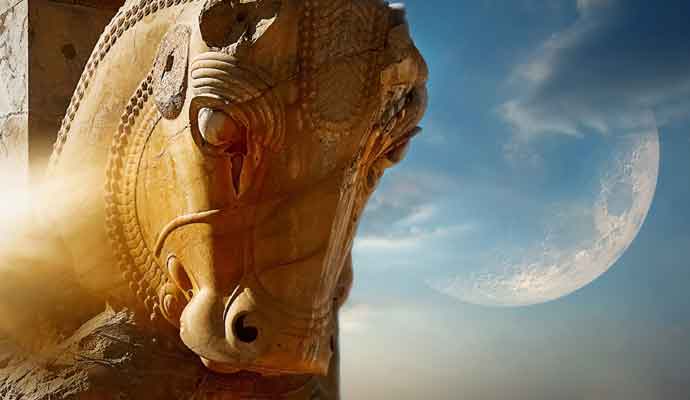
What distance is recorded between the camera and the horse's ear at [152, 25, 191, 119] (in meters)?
1.94

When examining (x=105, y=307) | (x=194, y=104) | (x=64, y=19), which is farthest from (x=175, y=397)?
(x=64, y=19)

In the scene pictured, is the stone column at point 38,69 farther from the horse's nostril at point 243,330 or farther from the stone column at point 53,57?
the horse's nostril at point 243,330

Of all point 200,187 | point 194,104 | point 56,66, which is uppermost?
point 56,66

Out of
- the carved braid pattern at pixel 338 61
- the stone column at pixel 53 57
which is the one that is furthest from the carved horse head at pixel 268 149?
the stone column at pixel 53 57

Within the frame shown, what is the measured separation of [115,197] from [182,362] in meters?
0.43

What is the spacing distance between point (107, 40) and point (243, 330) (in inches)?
32.2

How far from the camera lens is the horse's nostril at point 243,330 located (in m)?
1.91

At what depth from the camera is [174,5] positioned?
81.0 inches

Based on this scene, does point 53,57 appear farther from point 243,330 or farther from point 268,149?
point 243,330

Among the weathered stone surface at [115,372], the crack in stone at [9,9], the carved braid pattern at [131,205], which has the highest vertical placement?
the crack in stone at [9,9]

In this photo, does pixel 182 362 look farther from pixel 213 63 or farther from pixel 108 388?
pixel 213 63

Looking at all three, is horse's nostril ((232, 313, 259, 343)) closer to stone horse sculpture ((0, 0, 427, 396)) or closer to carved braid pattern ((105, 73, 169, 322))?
stone horse sculpture ((0, 0, 427, 396))

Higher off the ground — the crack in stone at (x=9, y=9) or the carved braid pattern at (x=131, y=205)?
the crack in stone at (x=9, y=9)

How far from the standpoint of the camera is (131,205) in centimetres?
213
